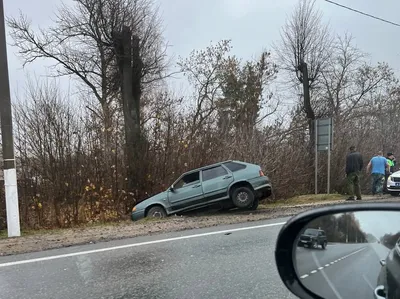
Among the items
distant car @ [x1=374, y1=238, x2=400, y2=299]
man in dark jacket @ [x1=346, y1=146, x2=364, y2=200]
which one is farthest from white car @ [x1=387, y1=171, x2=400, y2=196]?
distant car @ [x1=374, y1=238, x2=400, y2=299]

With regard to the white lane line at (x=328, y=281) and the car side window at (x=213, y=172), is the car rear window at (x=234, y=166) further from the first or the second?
the white lane line at (x=328, y=281)

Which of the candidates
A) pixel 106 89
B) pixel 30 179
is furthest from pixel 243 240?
pixel 106 89

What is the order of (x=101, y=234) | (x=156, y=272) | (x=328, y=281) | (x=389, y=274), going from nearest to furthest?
(x=389, y=274) < (x=328, y=281) < (x=156, y=272) < (x=101, y=234)

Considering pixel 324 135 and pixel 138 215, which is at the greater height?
pixel 324 135

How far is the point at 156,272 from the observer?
5168 mm

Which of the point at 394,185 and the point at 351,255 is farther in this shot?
the point at 394,185

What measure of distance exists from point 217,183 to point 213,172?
15.9 inches

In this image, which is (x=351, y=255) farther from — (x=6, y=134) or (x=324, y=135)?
(x=324, y=135)

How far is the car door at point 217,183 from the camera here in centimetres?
1139

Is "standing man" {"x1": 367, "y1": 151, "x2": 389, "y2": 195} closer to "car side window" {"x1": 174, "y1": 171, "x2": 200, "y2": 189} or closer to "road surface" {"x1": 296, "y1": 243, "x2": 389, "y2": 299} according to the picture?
"car side window" {"x1": 174, "y1": 171, "x2": 200, "y2": 189}

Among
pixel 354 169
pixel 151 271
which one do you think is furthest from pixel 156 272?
pixel 354 169

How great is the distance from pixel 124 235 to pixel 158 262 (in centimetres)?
253

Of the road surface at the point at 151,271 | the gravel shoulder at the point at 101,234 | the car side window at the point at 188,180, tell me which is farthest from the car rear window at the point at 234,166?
the road surface at the point at 151,271

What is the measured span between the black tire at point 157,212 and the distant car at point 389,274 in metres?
10.0
